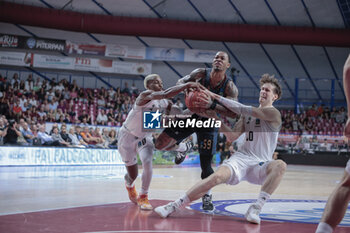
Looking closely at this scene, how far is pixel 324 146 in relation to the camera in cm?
2212

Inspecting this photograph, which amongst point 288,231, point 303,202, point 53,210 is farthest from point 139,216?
point 303,202

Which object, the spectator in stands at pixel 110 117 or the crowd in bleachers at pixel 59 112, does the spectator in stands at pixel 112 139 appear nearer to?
the crowd in bleachers at pixel 59 112

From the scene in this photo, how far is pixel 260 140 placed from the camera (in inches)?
189

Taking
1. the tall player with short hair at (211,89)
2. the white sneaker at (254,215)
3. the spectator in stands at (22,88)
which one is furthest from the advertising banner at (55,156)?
the white sneaker at (254,215)

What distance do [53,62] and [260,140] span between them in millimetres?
21939

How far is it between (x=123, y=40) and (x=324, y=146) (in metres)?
14.2

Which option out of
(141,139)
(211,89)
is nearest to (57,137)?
(141,139)

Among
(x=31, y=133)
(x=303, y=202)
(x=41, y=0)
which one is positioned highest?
(x=41, y=0)

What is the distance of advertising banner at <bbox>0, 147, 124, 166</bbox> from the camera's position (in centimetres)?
1266

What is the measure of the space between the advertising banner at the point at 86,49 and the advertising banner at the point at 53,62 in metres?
0.60

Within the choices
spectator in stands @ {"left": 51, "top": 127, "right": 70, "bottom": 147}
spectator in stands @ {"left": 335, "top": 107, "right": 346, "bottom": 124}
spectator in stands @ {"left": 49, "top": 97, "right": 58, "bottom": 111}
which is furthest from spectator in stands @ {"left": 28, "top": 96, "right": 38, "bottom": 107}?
spectator in stands @ {"left": 335, "top": 107, "right": 346, "bottom": 124}

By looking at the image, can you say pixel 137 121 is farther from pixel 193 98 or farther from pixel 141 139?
pixel 193 98

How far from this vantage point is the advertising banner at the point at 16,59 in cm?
2366

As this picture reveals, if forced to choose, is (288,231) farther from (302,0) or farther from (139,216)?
(302,0)
